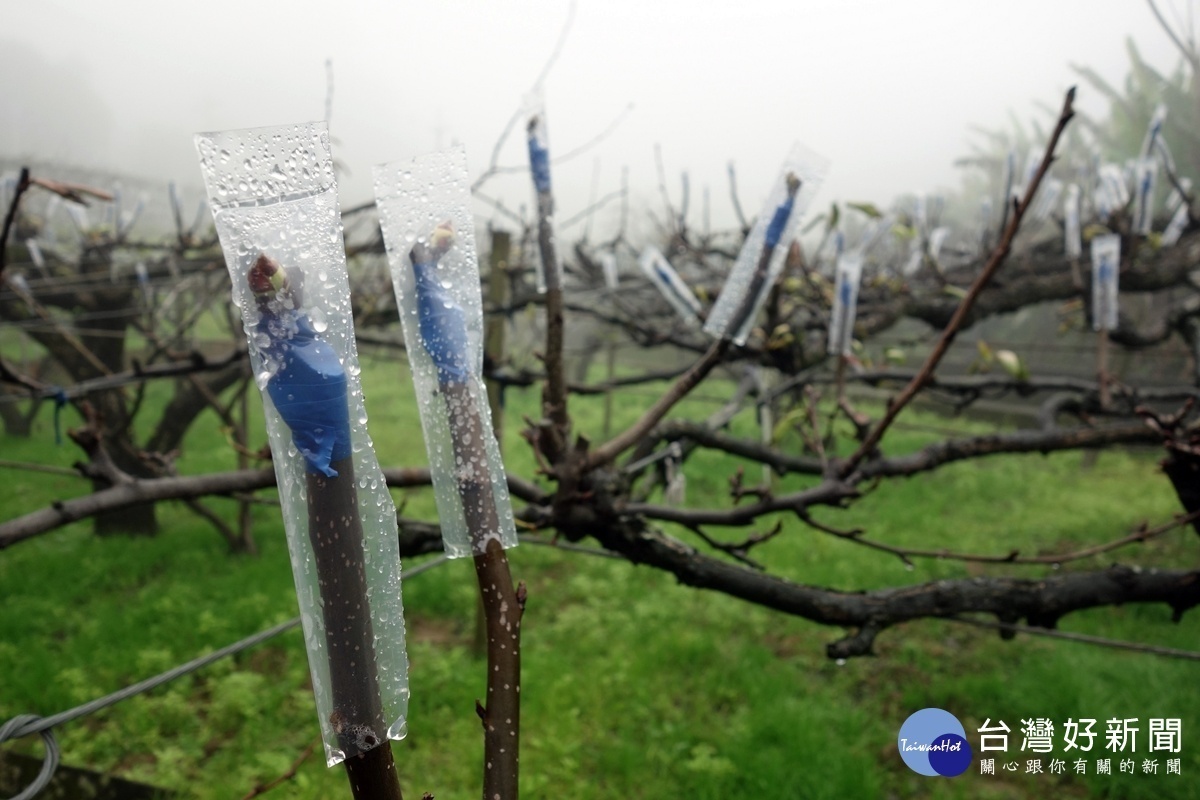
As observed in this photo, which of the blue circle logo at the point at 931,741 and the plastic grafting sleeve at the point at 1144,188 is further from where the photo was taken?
the plastic grafting sleeve at the point at 1144,188

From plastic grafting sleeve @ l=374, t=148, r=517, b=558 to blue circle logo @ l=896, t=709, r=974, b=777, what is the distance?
3.16ft

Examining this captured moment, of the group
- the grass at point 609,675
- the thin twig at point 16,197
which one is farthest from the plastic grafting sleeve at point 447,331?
the grass at point 609,675

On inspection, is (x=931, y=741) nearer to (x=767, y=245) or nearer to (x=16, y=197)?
(x=767, y=245)

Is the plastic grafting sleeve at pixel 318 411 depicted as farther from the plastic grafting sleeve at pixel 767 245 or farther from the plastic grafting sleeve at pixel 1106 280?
Answer: the plastic grafting sleeve at pixel 1106 280

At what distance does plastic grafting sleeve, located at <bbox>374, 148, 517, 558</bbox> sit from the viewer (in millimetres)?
550

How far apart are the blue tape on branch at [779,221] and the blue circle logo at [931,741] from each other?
2.84 feet

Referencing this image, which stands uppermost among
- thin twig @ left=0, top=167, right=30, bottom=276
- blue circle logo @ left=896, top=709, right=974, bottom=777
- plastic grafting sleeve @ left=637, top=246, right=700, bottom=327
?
thin twig @ left=0, top=167, right=30, bottom=276

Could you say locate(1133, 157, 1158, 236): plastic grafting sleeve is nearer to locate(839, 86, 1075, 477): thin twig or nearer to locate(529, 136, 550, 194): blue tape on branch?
locate(839, 86, 1075, 477): thin twig

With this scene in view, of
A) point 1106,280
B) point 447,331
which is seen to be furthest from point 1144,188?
point 447,331

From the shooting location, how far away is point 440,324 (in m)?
0.57

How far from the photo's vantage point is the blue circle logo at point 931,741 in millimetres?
1130

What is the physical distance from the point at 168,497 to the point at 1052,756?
2.82m

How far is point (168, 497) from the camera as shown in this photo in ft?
4.20

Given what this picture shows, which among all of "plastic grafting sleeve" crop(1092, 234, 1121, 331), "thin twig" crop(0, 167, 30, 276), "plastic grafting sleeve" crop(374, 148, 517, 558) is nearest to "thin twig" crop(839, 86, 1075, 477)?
"plastic grafting sleeve" crop(374, 148, 517, 558)
